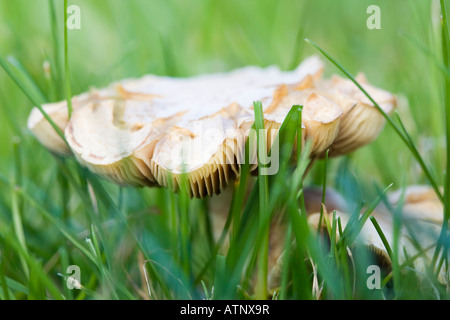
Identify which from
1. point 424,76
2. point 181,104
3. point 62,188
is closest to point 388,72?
point 424,76

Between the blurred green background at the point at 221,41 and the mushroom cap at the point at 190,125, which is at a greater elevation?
the blurred green background at the point at 221,41

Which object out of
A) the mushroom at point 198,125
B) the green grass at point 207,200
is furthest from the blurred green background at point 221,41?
the mushroom at point 198,125

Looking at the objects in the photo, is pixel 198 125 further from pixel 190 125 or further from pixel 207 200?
pixel 207 200

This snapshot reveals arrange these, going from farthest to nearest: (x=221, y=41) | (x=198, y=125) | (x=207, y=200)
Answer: (x=221, y=41) < (x=207, y=200) < (x=198, y=125)

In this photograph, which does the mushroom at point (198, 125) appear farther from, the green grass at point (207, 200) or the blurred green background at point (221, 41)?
the blurred green background at point (221, 41)

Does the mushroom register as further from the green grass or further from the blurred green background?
the blurred green background

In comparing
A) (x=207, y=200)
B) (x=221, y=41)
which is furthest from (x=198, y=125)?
(x=221, y=41)

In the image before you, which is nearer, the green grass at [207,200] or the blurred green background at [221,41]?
the green grass at [207,200]
